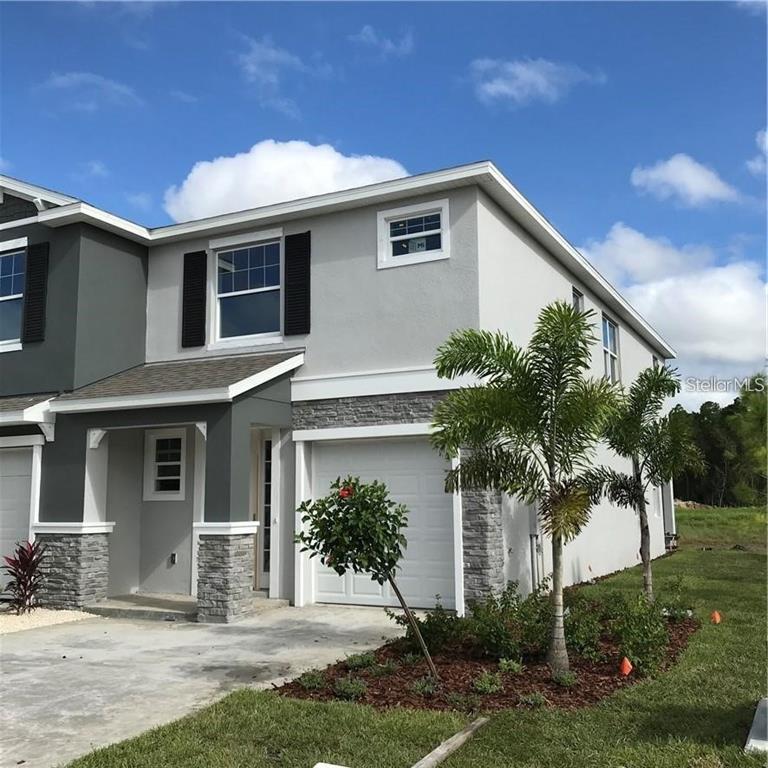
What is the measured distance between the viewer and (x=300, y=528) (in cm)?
1086

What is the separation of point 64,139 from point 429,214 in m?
5.45

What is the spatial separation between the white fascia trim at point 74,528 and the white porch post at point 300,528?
2.90 m

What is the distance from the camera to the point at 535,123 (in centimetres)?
1196

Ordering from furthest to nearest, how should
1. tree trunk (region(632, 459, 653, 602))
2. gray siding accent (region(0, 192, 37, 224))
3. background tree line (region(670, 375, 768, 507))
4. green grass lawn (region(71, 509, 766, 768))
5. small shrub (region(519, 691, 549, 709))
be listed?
gray siding accent (region(0, 192, 37, 224)) → tree trunk (region(632, 459, 653, 602)) → background tree line (region(670, 375, 768, 507)) → small shrub (region(519, 691, 549, 709)) → green grass lawn (region(71, 509, 766, 768))

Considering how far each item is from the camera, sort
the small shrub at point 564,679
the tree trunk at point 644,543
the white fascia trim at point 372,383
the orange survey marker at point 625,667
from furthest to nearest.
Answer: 1. the white fascia trim at point 372,383
2. the tree trunk at point 644,543
3. the orange survey marker at point 625,667
4. the small shrub at point 564,679

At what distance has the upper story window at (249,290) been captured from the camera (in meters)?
12.1

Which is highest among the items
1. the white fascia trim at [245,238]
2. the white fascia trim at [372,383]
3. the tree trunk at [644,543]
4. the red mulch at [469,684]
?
the white fascia trim at [245,238]

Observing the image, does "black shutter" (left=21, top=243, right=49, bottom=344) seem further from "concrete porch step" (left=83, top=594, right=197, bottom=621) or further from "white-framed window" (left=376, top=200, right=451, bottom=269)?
"white-framed window" (left=376, top=200, right=451, bottom=269)

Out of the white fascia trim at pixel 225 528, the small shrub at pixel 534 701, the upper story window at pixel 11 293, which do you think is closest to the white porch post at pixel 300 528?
the white fascia trim at pixel 225 528

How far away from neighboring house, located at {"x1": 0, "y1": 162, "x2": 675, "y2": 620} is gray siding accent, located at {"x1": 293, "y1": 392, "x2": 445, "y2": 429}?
0.10 ft

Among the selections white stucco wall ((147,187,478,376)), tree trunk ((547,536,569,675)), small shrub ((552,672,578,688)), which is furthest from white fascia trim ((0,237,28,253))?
small shrub ((552,672,578,688))

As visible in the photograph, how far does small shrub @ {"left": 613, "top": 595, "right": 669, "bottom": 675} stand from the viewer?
6652 millimetres

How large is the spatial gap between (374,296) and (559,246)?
4.07m

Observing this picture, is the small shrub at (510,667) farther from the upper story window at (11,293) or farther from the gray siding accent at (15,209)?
the gray siding accent at (15,209)
